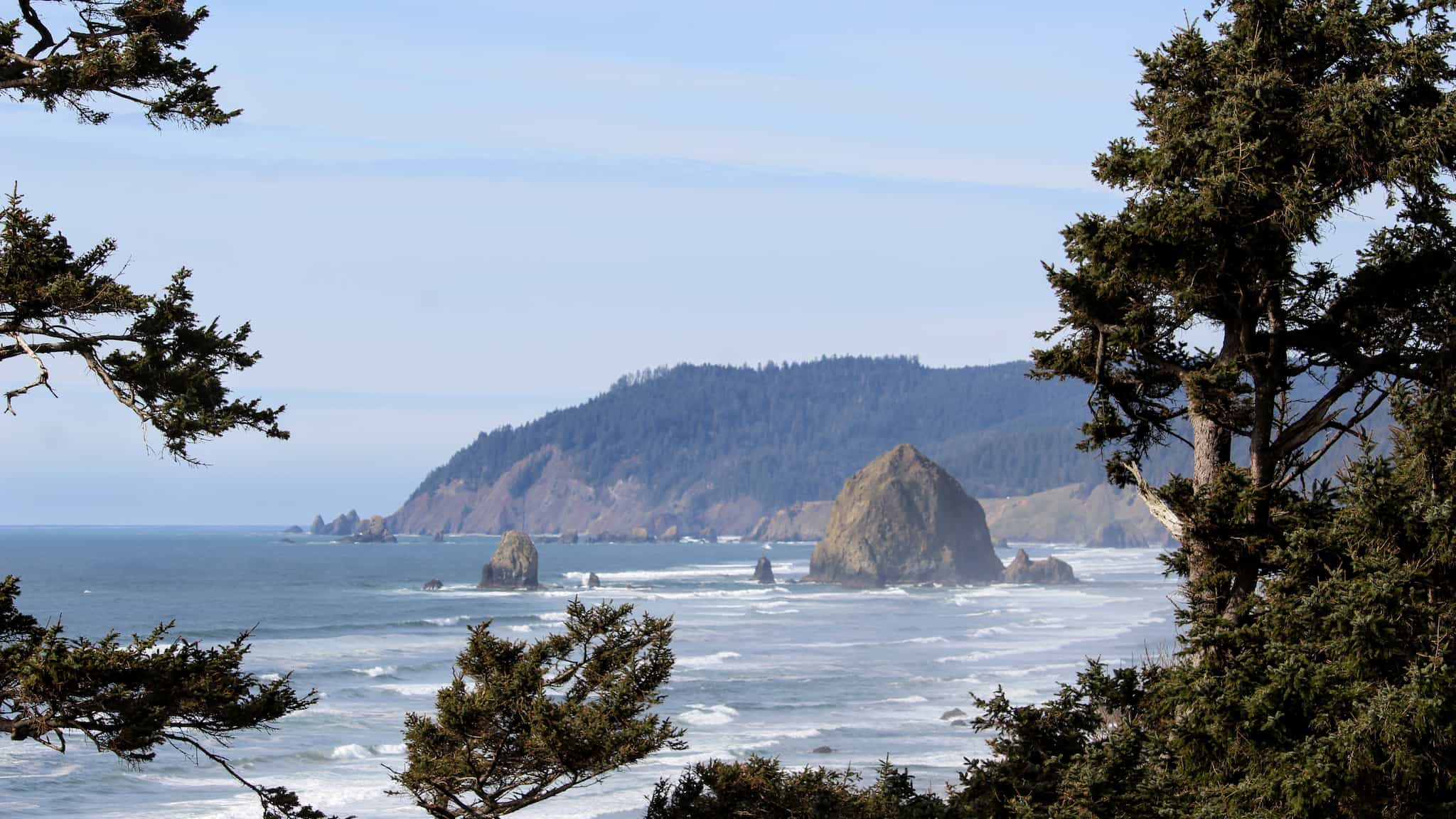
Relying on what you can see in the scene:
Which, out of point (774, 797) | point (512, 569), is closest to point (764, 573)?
point (512, 569)

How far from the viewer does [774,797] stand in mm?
13289

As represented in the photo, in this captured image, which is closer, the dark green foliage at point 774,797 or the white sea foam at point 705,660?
the dark green foliage at point 774,797

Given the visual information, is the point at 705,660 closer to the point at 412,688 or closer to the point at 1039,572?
the point at 412,688

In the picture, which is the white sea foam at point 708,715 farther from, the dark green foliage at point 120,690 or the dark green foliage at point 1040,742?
the dark green foliage at point 120,690

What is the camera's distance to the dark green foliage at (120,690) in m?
9.14

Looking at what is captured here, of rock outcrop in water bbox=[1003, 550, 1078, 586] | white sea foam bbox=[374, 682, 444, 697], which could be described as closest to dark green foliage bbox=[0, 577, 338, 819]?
white sea foam bbox=[374, 682, 444, 697]

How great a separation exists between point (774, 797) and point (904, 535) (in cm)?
12080

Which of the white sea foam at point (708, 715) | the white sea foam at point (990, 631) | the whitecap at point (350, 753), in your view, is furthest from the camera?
the white sea foam at point (990, 631)

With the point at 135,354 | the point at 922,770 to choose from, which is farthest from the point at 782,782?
the point at 922,770

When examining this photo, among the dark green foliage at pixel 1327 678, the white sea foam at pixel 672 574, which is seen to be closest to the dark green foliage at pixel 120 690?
the dark green foliage at pixel 1327 678

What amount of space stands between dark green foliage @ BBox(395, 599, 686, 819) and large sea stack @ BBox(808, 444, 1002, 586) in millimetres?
117632

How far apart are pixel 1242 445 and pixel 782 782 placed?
160 meters

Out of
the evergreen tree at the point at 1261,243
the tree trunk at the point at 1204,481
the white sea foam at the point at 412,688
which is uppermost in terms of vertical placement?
the evergreen tree at the point at 1261,243

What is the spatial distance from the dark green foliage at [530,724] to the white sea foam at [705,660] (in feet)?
137
